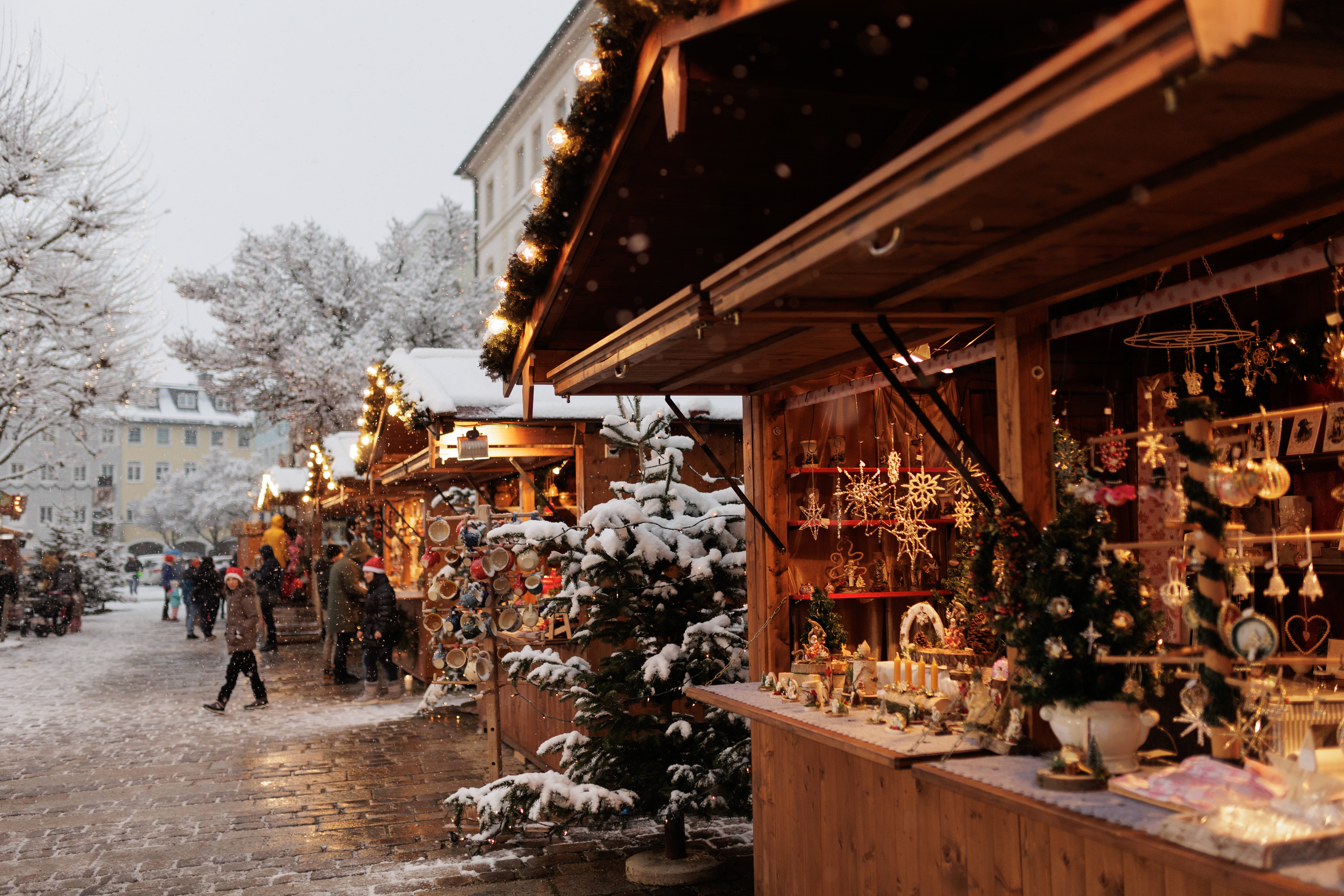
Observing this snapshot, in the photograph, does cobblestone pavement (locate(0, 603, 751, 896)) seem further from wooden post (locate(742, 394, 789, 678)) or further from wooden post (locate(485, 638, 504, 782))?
wooden post (locate(742, 394, 789, 678))

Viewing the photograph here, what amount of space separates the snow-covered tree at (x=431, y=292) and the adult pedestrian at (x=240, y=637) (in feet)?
64.1

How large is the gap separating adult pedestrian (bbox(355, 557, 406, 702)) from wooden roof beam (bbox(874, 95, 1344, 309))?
11315mm

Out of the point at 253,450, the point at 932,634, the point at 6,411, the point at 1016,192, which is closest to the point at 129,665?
the point at 6,411

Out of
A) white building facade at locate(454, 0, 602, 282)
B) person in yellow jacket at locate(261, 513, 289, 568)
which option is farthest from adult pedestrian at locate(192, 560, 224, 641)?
white building facade at locate(454, 0, 602, 282)

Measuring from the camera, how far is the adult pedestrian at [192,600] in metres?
23.3

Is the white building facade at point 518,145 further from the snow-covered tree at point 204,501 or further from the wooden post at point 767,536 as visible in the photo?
the snow-covered tree at point 204,501

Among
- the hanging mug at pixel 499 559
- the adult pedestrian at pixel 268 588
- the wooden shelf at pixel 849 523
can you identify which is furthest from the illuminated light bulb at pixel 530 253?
the adult pedestrian at pixel 268 588

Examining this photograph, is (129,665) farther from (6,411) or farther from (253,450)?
(253,450)

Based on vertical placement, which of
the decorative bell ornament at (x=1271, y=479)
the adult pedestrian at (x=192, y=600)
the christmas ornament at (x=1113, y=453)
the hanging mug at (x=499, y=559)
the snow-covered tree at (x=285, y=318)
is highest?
the snow-covered tree at (x=285, y=318)

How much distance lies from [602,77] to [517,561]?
3.84 metres

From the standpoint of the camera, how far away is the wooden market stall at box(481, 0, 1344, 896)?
2.24 metres

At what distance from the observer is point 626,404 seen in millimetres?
9242

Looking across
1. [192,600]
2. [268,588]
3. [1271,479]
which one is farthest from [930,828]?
[192,600]

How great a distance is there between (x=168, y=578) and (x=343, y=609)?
18168mm
